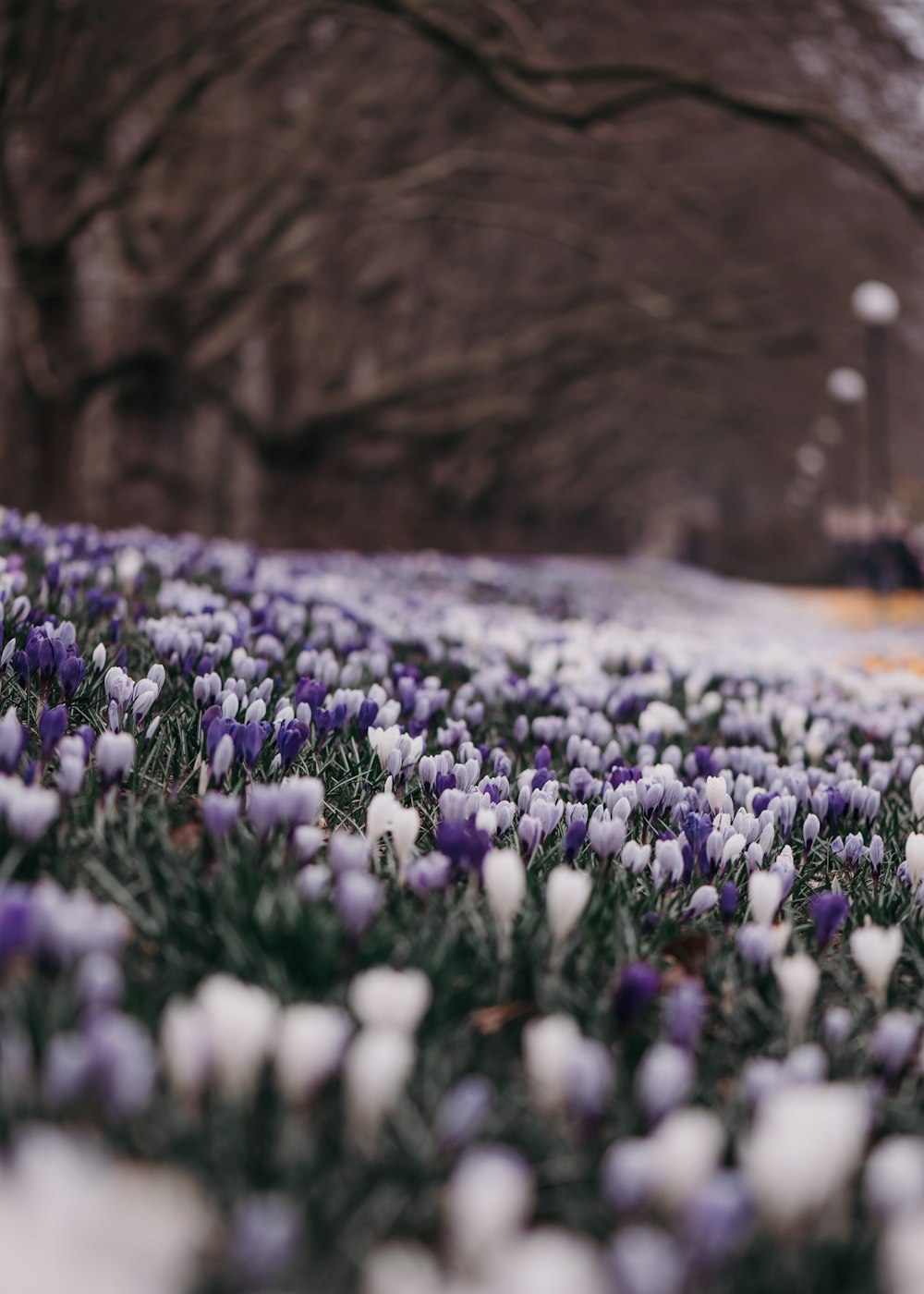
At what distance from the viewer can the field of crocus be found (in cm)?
116

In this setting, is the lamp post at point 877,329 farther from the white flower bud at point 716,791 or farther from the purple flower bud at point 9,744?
the purple flower bud at point 9,744

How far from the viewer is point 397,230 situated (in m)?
19.3

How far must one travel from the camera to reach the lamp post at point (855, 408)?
24.1 meters

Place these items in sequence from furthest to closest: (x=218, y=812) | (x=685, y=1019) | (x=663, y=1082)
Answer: (x=218, y=812) → (x=685, y=1019) → (x=663, y=1082)

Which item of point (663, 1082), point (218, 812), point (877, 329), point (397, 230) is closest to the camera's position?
point (663, 1082)

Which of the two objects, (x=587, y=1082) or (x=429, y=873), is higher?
(x=587, y=1082)

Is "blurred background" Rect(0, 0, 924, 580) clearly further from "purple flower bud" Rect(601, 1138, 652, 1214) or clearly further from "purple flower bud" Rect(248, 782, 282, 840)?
"purple flower bud" Rect(601, 1138, 652, 1214)

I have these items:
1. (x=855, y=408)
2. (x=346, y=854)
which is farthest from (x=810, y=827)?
(x=855, y=408)

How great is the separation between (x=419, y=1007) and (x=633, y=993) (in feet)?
1.35

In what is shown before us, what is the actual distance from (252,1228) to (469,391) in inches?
797

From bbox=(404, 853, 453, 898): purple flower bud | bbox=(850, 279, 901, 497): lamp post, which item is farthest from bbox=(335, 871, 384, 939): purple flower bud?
bbox=(850, 279, 901, 497): lamp post

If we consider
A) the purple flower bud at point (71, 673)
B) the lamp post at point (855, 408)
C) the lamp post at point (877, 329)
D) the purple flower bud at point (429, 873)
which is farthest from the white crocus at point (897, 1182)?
the lamp post at point (855, 408)

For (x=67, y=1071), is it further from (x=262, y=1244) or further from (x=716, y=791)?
(x=716, y=791)

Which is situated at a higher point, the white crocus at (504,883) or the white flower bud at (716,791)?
the white crocus at (504,883)
